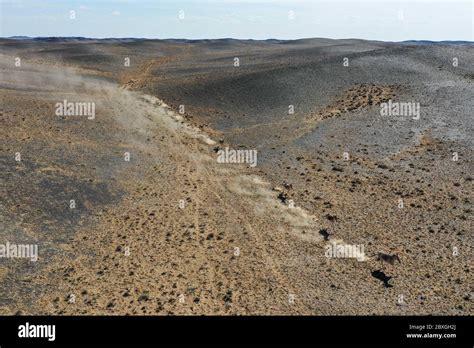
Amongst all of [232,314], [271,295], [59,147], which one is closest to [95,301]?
[232,314]

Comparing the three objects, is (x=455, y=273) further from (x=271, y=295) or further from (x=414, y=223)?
(x=271, y=295)

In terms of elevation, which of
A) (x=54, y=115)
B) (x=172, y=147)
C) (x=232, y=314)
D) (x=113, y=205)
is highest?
(x=54, y=115)

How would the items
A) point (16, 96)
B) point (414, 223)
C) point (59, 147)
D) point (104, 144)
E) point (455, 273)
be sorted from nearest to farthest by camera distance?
1. point (455, 273)
2. point (414, 223)
3. point (59, 147)
4. point (104, 144)
5. point (16, 96)

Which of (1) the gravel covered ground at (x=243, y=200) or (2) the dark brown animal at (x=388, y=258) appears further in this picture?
(2) the dark brown animal at (x=388, y=258)

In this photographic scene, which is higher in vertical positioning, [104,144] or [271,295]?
[104,144]

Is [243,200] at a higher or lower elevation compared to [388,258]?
higher

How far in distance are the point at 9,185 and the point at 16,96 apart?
17.3 m

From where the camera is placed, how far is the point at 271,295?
45.1 ft

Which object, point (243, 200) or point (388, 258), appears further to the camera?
point (243, 200)

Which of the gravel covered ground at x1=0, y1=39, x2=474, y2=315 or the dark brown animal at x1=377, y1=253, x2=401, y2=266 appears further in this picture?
the dark brown animal at x1=377, y1=253, x2=401, y2=266
